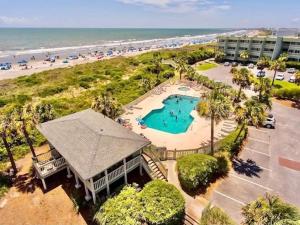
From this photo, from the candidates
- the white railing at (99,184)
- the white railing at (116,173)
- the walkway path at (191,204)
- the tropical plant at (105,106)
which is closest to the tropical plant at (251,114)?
the walkway path at (191,204)

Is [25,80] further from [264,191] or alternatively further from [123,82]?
[264,191]

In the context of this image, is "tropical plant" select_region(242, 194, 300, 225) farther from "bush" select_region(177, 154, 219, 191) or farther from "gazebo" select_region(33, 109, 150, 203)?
"gazebo" select_region(33, 109, 150, 203)

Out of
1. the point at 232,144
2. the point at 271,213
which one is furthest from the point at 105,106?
the point at 271,213

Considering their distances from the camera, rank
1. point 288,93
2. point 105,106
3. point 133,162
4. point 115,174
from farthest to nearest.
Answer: point 288,93
point 105,106
point 133,162
point 115,174

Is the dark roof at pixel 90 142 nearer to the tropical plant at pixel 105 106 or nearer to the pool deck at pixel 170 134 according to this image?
the tropical plant at pixel 105 106

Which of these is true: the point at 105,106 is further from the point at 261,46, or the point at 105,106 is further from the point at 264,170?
the point at 261,46

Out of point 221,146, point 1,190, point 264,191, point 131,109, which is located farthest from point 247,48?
point 1,190
